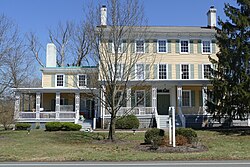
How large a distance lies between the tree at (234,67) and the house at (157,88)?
4.44 m

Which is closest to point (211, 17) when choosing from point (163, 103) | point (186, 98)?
point (186, 98)

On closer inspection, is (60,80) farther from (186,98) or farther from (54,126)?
(186,98)

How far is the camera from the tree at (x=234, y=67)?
20.2 m

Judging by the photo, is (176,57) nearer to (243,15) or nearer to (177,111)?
(177,111)

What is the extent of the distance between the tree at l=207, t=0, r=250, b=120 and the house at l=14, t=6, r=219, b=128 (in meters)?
4.44

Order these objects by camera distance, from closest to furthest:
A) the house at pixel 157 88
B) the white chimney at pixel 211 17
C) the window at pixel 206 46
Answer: the house at pixel 157 88, the window at pixel 206 46, the white chimney at pixel 211 17

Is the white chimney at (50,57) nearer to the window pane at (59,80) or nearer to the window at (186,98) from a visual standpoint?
the window pane at (59,80)

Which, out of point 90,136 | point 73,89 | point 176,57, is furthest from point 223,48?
point 73,89

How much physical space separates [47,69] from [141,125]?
12.0m

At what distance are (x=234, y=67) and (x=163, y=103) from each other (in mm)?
9694

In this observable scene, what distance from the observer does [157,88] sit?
93.8ft

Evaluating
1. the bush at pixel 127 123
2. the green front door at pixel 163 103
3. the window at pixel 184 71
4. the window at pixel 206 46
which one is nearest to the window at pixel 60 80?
the bush at pixel 127 123

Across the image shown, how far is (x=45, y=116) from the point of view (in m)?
27.7

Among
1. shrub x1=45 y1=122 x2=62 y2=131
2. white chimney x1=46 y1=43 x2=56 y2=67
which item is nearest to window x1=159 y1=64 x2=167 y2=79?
shrub x1=45 y1=122 x2=62 y2=131
